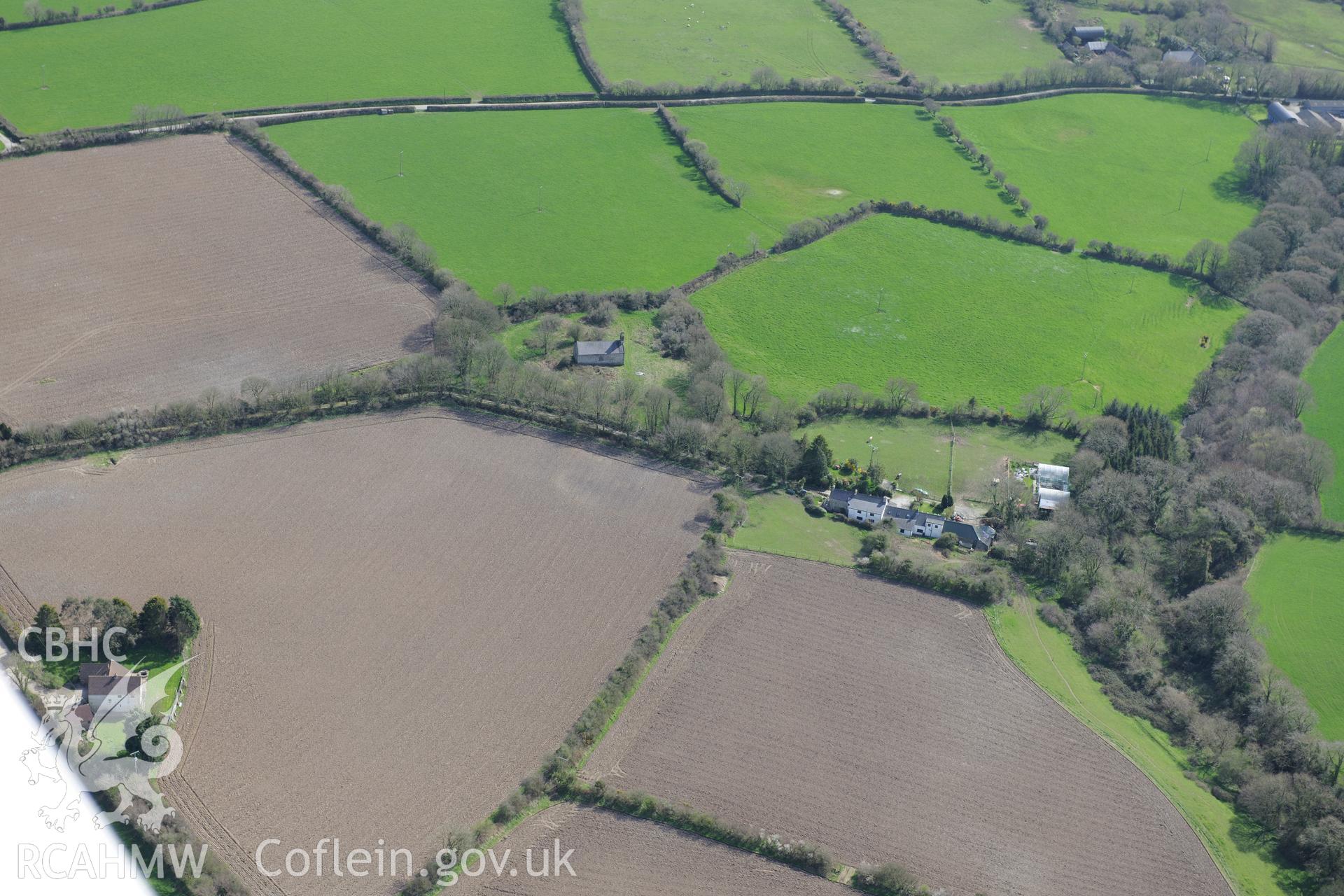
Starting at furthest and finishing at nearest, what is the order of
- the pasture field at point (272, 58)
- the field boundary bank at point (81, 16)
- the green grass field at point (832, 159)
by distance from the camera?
the field boundary bank at point (81, 16), the pasture field at point (272, 58), the green grass field at point (832, 159)

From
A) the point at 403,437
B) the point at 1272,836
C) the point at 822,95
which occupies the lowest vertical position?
the point at 1272,836

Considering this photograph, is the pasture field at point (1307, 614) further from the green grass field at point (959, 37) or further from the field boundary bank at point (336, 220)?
the green grass field at point (959, 37)

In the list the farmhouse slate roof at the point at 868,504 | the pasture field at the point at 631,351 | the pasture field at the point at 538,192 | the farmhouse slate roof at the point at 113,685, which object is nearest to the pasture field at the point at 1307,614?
the farmhouse slate roof at the point at 868,504

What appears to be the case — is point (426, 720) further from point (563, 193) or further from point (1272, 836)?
point (563, 193)

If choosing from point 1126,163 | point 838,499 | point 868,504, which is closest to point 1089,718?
point 868,504

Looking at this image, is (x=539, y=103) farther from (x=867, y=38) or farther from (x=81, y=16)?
(x=81, y=16)

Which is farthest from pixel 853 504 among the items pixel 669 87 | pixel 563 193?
pixel 669 87
